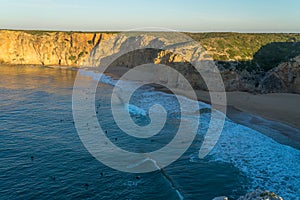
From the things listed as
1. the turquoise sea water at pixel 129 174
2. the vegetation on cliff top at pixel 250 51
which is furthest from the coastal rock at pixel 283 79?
the turquoise sea water at pixel 129 174

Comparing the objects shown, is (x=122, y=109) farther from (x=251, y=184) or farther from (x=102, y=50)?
(x=102, y=50)

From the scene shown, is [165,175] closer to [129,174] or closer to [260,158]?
[129,174]

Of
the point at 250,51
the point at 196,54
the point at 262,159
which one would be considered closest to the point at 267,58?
the point at 250,51

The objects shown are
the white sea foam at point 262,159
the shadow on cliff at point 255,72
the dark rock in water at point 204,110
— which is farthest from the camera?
the shadow on cliff at point 255,72

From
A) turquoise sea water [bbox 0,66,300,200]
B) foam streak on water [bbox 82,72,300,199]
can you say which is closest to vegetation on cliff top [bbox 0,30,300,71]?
turquoise sea water [bbox 0,66,300,200]

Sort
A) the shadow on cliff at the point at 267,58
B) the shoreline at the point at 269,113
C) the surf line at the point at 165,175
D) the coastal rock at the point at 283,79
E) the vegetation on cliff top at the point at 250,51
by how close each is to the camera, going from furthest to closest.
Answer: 1. the vegetation on cliff top at the point at 250,51
2. the shadow on cliff at the point at 267,58
3. the coastal rock at the point at 283,79
4. the shoreline at the point at 269,113
5. the surf line at the point at 165,175

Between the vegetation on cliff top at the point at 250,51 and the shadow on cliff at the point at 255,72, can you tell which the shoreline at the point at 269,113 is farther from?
the vegetation on cliff top at the point at 250,51

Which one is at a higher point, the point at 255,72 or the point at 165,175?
the point at 255,72
